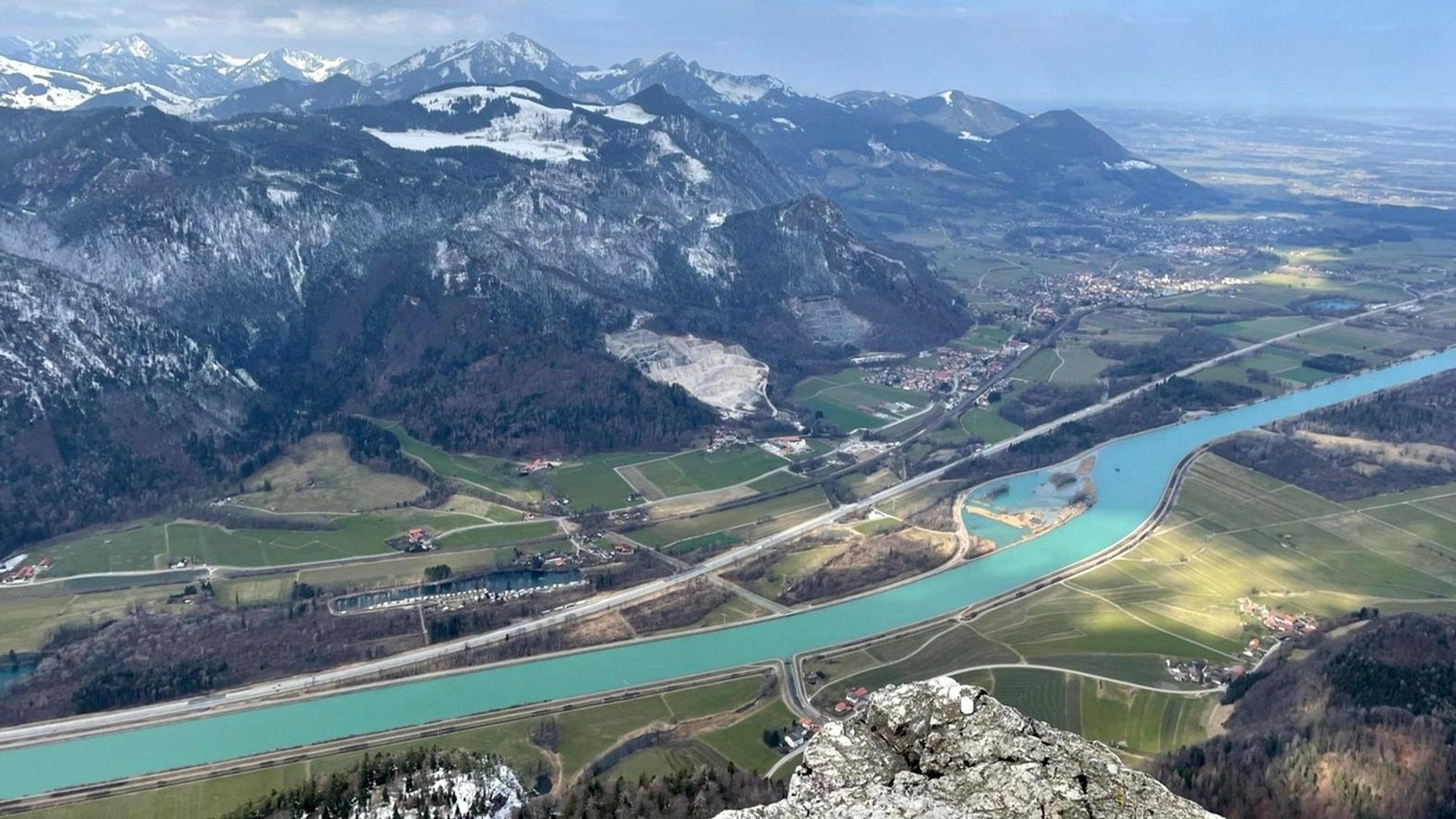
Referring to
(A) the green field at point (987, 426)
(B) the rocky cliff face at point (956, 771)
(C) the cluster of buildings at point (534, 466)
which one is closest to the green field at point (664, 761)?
(B) the rocky cliff face at point (956, 771)

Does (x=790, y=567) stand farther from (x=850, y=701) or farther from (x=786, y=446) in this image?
(x=786, y=446)

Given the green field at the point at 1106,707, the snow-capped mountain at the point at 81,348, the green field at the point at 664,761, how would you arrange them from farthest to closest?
the snow-capped mountain at the point at 81,348, the green field at the point at 1106,707, the green field at the point at 664,761

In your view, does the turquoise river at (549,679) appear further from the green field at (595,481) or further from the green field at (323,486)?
the green field at (323,486)

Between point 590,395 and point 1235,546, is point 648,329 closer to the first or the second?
point 590,395

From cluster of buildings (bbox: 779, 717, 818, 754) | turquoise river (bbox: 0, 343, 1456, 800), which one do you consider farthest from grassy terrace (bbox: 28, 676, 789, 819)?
turquoise river (bbox: 0, 343, 1456, 800)

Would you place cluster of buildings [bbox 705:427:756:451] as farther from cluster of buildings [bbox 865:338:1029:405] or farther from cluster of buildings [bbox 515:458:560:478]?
cluster of buildings [bbox 865:338:1029:405]

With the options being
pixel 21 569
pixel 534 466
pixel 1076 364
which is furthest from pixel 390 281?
pixel 1076 364

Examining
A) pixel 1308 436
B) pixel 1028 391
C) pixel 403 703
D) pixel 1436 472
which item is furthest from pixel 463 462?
pixel 1436 472
